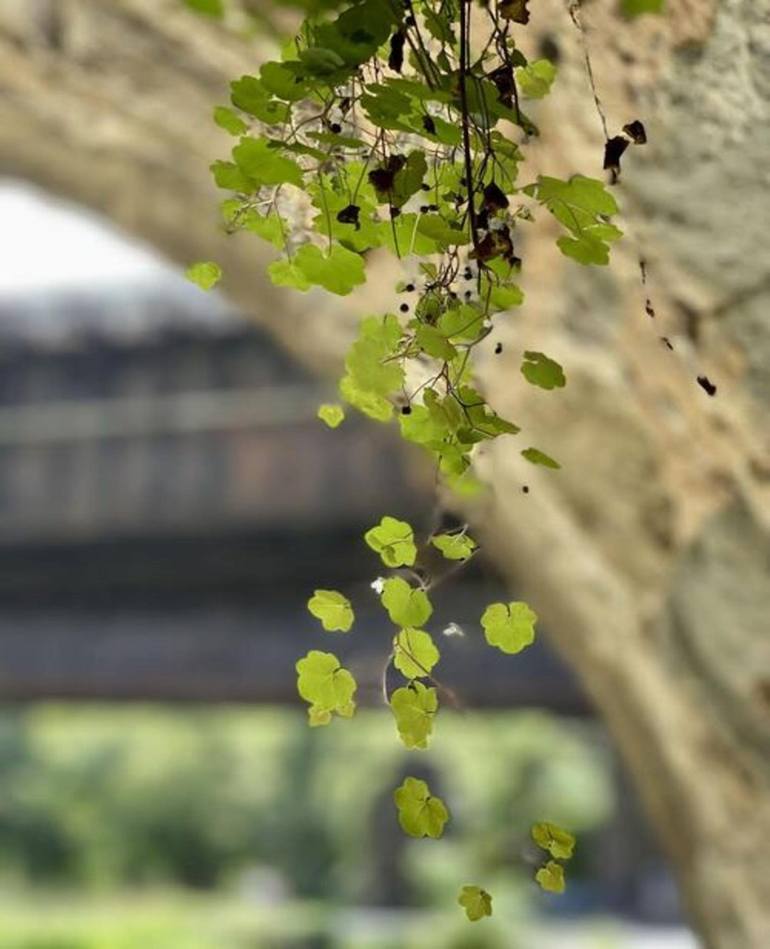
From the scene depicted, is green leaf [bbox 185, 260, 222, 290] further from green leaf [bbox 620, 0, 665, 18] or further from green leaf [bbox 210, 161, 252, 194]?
green leaf [bbox 620, 0, 665, 18]

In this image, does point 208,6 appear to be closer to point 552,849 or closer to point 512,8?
point 512,8

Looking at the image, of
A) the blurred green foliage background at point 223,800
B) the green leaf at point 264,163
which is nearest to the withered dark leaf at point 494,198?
the green leaf at point 264,163

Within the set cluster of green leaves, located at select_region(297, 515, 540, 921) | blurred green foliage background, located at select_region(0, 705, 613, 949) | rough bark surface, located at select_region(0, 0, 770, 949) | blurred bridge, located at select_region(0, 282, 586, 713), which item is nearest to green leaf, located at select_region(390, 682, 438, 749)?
cluster of green leaves, located at select_region(297, 515, 540, 921)

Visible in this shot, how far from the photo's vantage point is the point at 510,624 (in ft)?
2.68

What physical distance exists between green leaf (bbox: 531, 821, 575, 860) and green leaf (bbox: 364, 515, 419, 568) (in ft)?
0.64

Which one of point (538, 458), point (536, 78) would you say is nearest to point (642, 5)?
point (536, 78)

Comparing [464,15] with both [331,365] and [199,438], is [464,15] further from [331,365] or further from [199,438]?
[199,438]

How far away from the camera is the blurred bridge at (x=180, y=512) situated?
463 cm

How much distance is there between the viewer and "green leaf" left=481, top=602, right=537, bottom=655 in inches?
32.0

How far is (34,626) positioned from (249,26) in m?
4.18

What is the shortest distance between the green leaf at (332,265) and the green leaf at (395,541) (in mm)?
146

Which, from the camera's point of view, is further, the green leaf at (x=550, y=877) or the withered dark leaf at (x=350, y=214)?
the green leaf at (x=550, y=877)

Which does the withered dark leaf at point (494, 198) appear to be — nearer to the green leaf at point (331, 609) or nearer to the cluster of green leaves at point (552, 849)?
the green leaf at point (331, 609)

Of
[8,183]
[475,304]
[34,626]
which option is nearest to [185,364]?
[34,626]
